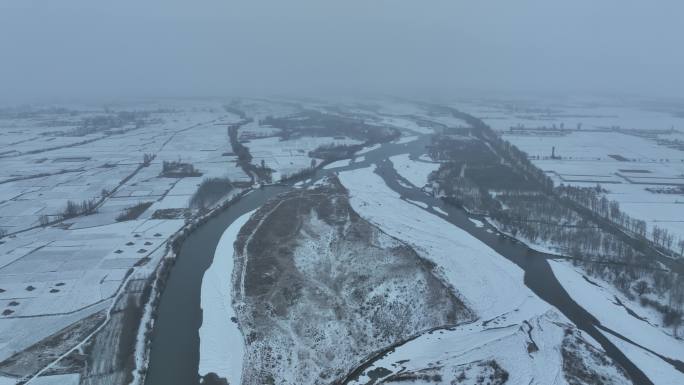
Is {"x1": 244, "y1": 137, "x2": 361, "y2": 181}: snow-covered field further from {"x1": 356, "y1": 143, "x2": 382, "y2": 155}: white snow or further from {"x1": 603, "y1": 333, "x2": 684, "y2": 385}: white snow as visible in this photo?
{"x1": 603, "y1": 333, "x2": 684, "y2": 385}: white snow

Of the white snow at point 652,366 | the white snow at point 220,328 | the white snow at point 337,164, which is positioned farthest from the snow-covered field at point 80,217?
the white snow at point 652,366

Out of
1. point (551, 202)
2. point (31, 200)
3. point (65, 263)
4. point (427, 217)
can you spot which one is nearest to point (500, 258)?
point (427, 217)

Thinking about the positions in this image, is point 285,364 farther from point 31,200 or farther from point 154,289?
point 31,200

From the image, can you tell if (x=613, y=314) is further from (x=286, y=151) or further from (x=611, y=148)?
(x=611, y=148)

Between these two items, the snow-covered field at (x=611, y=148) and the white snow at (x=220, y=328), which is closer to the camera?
the white snow at (x=220, y=328)

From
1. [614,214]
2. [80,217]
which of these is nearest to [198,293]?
[80,217]

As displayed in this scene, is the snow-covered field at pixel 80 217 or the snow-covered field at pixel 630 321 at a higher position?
the snow-covered field at pixel 80 217

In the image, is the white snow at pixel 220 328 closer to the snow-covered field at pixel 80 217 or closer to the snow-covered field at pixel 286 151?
the snow-covered field at pixel 80 217
